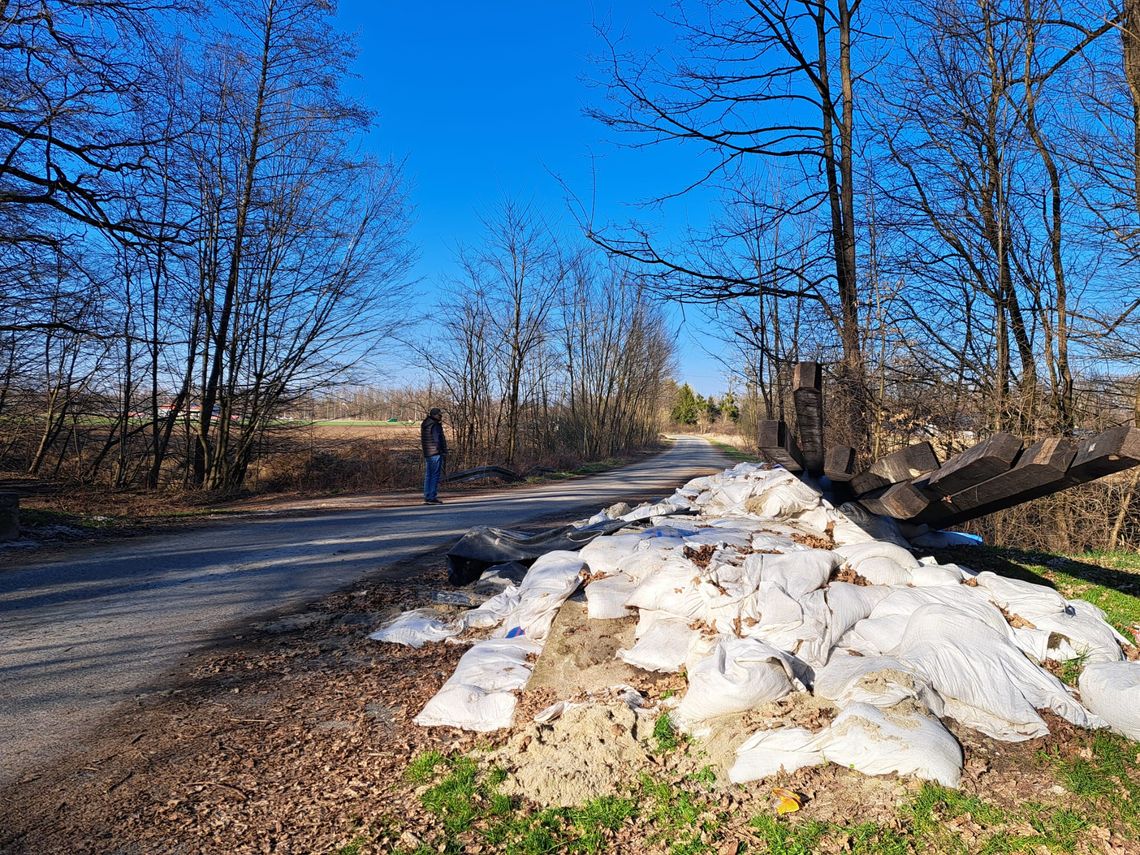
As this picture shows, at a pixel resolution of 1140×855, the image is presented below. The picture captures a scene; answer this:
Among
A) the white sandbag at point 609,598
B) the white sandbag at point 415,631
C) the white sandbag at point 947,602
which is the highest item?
the white sandbag at point 947,602

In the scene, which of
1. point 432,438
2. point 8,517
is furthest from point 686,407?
point 8,517

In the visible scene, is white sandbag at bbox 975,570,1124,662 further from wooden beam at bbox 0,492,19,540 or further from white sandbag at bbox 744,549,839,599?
wooden beam at bbox 0,492,19,540

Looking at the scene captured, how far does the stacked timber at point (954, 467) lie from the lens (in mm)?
3795

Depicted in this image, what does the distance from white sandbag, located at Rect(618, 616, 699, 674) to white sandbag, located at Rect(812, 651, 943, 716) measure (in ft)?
2.27

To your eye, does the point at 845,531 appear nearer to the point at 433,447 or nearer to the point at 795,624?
the point at 795,624

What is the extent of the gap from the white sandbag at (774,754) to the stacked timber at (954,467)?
2.13 metres

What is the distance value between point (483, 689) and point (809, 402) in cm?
280

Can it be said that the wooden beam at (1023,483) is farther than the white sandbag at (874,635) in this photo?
Yes

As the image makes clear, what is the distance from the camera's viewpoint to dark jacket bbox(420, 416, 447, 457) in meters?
13.7

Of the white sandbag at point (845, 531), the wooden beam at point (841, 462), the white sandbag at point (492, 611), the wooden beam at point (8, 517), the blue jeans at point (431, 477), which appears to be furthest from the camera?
the blue jeans at point (431, 477)

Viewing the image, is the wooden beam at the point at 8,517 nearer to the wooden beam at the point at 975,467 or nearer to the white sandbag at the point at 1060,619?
the wooden beam at the point at 975,467

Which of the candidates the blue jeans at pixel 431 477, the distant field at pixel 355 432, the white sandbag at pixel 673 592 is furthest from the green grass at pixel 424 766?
the distant field at pixel 355 432

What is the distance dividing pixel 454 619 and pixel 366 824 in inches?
98.5

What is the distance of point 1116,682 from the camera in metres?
3.05
